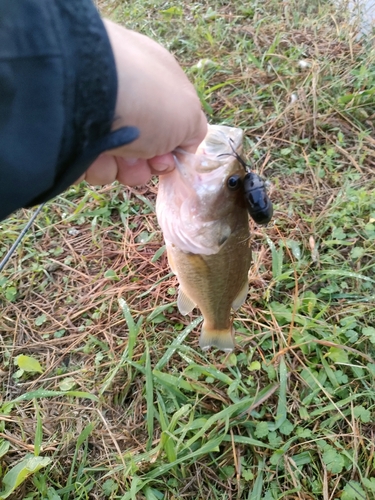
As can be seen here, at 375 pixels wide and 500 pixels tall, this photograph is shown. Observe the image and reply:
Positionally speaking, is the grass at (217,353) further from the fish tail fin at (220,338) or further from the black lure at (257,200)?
the black lure at (257,200)

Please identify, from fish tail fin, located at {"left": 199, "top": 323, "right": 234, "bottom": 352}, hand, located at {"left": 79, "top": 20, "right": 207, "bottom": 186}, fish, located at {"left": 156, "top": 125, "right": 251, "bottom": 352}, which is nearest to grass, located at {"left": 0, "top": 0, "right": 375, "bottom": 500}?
fish tail fin, located at {"left": 199, "top": 323, "right": 234, "bottom": 352}

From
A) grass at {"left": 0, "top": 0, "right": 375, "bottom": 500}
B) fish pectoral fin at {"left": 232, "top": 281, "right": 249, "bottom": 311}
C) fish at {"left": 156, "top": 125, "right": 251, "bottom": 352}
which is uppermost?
fish at {"left": 156, "top": 125, "right": 251, "bottom": 352}

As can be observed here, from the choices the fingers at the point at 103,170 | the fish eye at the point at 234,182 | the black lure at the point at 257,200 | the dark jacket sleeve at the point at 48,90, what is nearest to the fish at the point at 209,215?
the fish eye at the point at 234,182

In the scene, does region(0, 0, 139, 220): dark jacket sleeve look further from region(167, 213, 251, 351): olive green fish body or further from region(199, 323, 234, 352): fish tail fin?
region(199, 323, 234, 352): fish tail fin

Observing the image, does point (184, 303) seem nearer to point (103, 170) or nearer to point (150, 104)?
point (103, 170)

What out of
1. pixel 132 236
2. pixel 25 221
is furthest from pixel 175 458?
pixel 25 221

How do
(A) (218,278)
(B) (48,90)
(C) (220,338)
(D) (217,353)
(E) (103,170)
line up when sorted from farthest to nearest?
(D) (217,353), (C) (220,338), (A) (218,278), (E) (103,170), (B) (48,90)

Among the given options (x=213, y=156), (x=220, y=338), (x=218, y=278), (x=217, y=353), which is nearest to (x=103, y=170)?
(x=213, y=156)
